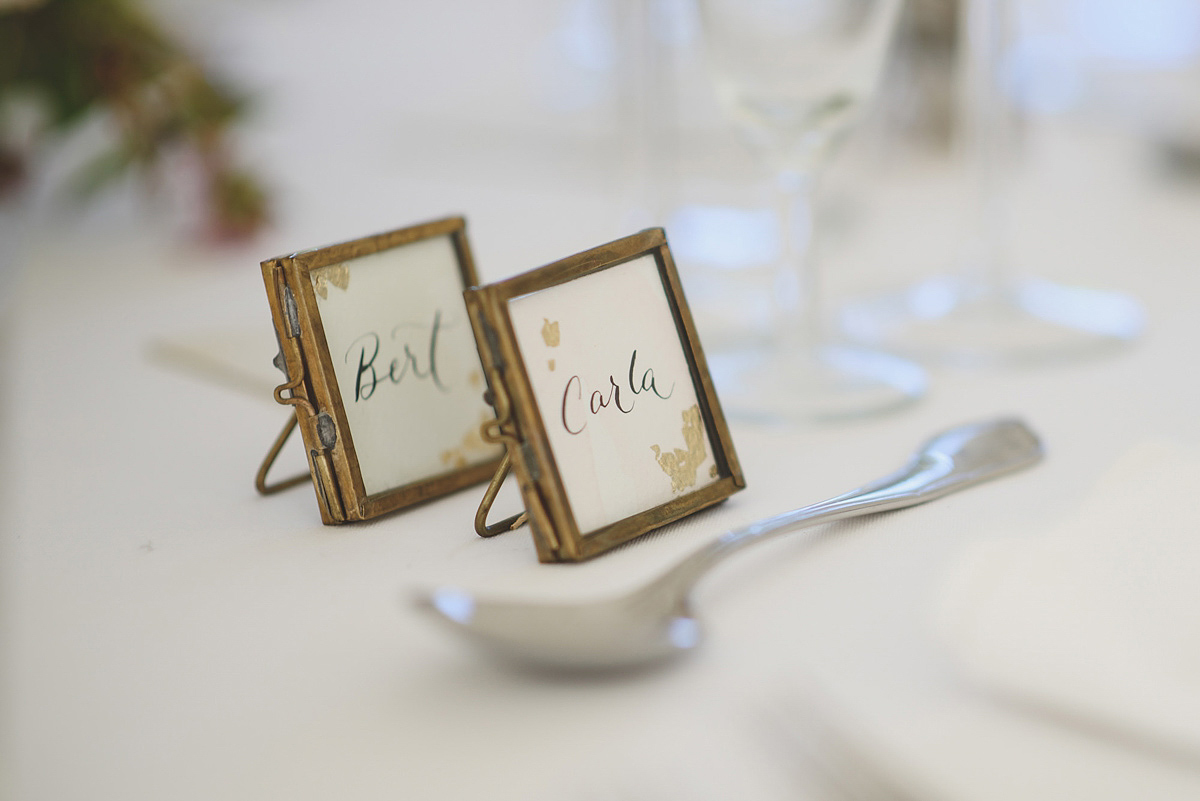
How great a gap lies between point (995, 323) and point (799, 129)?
0.21 metres

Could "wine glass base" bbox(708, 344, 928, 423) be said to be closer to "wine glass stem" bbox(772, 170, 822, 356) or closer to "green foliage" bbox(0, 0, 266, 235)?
"wine glass stem" bbox(772, 170, 822, 356)

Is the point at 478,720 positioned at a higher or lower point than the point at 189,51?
lower

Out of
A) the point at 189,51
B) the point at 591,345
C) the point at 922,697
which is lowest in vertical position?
the point at 922,697

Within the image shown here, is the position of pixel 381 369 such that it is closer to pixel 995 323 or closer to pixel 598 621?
pixel 598 621

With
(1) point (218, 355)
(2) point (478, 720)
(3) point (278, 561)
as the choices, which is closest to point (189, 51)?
(1) point (218, 355)

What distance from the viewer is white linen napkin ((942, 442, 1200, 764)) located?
25 centimetres

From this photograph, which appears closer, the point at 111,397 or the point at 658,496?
the point at 658,496

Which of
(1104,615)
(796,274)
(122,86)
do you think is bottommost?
(1104,615)

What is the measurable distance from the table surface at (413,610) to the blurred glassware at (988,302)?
1.4 inches

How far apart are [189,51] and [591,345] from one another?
650mm

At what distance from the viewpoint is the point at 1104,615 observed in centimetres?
30

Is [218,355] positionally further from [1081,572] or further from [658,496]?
[1081,572]

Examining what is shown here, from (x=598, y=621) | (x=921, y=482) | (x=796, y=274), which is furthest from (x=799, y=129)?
(x=598, y=621)

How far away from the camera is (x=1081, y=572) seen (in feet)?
1.06
